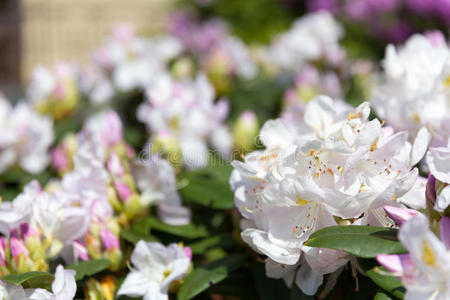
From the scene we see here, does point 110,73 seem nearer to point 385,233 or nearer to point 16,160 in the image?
point 16,160

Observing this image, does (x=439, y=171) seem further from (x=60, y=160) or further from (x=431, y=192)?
(x=60, y=160)

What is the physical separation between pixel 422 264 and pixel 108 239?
0.65 metres

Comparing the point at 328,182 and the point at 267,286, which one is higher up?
the point at 328,182

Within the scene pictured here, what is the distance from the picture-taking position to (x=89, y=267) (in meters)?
1.03

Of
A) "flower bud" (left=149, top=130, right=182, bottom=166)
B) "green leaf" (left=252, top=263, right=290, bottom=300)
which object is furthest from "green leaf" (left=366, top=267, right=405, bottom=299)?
"flower bud" (left=149, top=130, right=182, bottom=166)

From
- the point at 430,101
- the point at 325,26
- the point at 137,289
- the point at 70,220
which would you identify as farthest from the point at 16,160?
the point at 325,26

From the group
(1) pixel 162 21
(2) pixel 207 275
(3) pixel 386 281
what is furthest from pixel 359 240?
(1) pixel 162 21

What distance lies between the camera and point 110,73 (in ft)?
7.52

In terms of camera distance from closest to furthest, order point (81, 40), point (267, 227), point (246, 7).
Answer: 1. point (267, 227)
2. point (246, 7)
3. point (81, 40)

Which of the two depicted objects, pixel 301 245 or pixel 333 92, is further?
pixel 333 92

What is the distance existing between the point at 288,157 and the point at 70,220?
50 cm

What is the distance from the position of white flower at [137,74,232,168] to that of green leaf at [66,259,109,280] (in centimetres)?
58

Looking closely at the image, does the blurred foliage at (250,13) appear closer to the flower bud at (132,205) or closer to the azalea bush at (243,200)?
the azalea bush at (243,200)

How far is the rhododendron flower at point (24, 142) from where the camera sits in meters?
1.62
